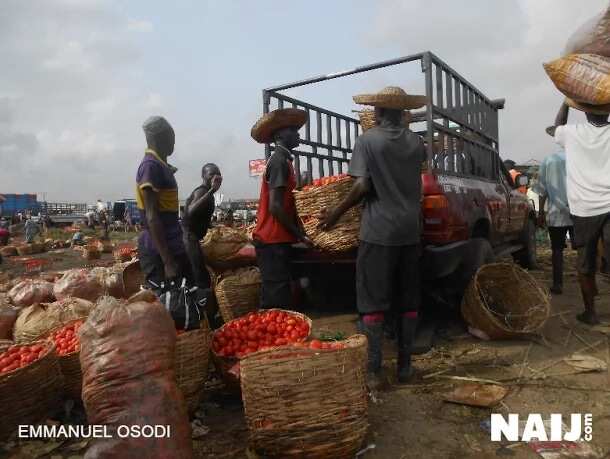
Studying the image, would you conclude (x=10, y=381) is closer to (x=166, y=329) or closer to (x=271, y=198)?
(x=166, y=329)

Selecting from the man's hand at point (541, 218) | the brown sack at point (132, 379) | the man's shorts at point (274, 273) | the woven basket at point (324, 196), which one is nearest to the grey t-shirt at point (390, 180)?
the woven basket at point (324, 196)

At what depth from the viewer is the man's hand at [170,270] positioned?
10.2ft

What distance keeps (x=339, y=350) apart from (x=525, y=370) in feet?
6.45

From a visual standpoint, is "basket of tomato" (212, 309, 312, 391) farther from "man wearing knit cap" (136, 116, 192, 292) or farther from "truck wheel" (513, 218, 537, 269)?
"truck wheel" (513, 218, 537, 269)

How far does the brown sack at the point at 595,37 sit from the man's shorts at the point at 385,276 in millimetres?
2839

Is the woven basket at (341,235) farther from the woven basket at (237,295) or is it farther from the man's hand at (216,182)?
the man's hand at (216,182)

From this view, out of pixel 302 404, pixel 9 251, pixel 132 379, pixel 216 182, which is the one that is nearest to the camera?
pixel 132 379

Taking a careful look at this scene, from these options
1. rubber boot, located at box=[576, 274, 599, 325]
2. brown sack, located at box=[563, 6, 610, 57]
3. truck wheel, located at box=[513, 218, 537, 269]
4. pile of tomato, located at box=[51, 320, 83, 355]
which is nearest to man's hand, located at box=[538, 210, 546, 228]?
truck wheel, located at box=[513, 218, 537, 269]

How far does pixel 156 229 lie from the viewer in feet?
10.1

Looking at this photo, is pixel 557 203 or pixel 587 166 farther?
pixel 557 203

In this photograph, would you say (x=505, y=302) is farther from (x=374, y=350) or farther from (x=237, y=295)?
(x=237, y=295)

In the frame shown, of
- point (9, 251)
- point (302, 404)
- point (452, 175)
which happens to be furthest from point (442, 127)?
point (9, 251)

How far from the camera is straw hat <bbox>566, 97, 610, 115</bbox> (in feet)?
13.3

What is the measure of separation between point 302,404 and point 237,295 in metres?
2.77
